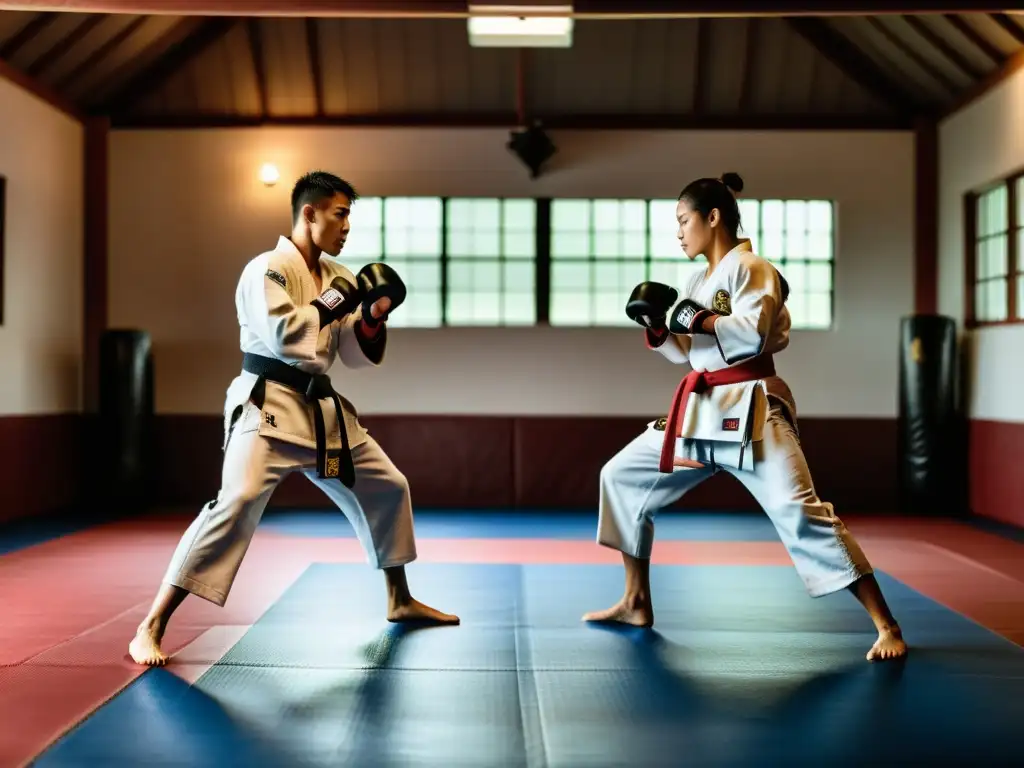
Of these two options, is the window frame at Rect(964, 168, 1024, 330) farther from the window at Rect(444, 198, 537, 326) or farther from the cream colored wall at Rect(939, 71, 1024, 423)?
the window at Rect(444, 198, 537, 326)

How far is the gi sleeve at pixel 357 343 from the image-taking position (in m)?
3.26

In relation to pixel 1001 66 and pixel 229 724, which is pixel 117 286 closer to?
pixel 229 724

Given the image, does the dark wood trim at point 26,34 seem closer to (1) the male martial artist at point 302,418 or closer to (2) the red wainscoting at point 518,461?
(2) the red wainscoting at point 518,461

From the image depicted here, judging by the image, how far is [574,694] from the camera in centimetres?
266

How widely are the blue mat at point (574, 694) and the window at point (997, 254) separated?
3.28 m

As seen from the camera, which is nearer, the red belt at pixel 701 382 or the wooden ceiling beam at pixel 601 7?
the red belt at pixel 701 382

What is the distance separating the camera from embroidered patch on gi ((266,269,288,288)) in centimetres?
306

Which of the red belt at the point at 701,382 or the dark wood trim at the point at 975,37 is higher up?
the dark wood trim at the point at 975,37

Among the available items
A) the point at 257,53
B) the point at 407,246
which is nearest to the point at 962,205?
the point at 407,246

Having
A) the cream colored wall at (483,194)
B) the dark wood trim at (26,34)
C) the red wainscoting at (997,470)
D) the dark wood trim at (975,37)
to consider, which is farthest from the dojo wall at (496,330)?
the dark wood trim at (26,34)

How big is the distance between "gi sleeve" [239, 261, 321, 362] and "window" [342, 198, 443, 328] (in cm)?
433

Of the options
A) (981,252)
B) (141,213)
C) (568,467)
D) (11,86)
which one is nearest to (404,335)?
(568,467)

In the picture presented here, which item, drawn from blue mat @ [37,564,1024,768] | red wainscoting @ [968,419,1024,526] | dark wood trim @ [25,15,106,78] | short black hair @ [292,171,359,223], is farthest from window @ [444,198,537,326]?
short black hair @ [292,171,359,223]

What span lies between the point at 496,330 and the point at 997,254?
135 inches
